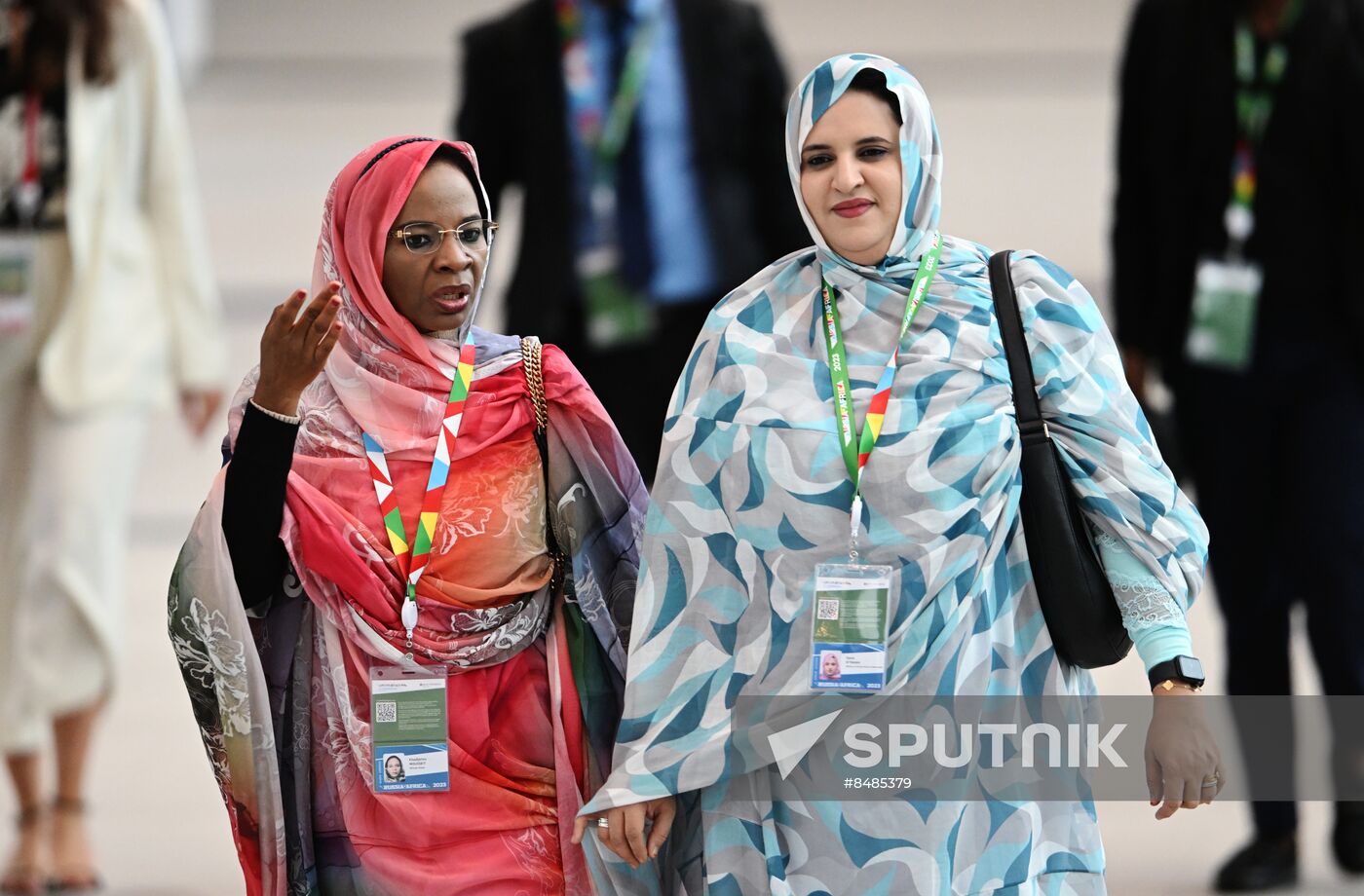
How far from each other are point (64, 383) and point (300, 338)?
231 centimetres

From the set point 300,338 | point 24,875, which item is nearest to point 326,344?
point 300,338

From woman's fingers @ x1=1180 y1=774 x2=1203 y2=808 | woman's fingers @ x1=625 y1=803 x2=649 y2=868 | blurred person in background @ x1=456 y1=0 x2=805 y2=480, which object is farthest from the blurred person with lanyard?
blurred person in background @ x1=456 y1=0 x2=805 y2=480

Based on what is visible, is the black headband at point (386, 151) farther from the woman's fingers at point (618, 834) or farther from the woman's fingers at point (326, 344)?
the woman's fingers at point (618, 834)

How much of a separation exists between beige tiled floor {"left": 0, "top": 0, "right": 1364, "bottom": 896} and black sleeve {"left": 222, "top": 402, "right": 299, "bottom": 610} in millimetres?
2127

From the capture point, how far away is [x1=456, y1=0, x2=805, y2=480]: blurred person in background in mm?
5285

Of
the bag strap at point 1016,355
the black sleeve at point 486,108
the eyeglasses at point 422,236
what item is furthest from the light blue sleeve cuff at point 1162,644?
the black sleeve at point 486,108

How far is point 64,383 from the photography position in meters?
5.17

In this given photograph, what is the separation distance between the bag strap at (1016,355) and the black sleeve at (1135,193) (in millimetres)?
2026

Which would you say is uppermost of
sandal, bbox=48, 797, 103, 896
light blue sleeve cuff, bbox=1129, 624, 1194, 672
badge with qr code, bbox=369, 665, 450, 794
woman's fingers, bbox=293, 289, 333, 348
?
woman's fingers, bbox=293, 289, 333, 348

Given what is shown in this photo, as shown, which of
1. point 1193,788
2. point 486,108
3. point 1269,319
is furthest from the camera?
point 486,108

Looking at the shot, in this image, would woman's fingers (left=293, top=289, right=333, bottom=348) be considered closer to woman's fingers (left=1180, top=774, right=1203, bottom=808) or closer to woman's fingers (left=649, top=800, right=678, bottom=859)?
woman's fingers (left=649, top=800, right=678, bottom=859)

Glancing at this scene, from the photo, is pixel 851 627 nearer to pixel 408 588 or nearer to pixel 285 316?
pixel 408 588

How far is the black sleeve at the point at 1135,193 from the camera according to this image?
512 cm

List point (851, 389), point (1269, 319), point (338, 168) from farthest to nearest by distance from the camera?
point (338, 168)
point (1269, 319)
point (851, 389)
